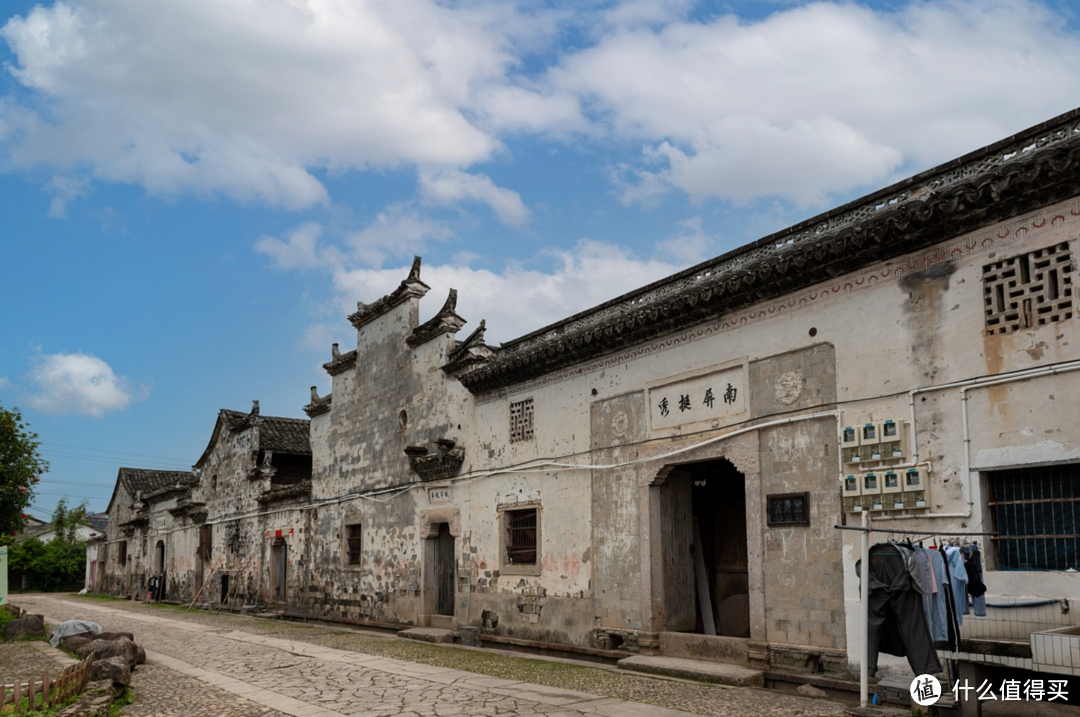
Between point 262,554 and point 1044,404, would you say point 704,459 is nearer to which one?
point 1044,404

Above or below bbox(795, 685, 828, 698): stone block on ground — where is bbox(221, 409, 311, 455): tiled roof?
above

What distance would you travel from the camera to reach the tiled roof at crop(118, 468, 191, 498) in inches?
1542

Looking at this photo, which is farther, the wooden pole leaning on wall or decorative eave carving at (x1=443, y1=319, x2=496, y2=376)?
the wooden pole leaning on wall

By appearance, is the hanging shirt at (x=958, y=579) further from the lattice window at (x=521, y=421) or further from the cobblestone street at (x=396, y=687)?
the lattice window at (x=521, y=421)

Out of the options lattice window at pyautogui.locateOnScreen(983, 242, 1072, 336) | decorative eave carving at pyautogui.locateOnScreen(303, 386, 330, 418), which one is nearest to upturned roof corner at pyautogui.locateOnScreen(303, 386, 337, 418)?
decorative eave carving at pyautogui.locateOnScreen(303, 386, 330, 418)

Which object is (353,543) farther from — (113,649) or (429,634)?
(113,649)

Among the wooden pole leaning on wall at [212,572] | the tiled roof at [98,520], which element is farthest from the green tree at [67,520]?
the wooden pole leaning on wall at [212,572]

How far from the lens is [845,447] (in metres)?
9.37

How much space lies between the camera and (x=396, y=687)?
9.89m

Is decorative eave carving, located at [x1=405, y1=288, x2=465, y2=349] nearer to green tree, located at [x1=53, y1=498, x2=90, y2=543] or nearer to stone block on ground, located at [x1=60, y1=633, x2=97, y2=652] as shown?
stone block on ground, located at [x1=60, y1=633, x2=97, y2=652]

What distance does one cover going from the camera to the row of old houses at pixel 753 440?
310 inches

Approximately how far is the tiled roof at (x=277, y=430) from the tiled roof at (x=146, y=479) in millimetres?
13159

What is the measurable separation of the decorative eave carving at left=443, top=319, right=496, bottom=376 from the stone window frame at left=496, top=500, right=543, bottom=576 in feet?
9.54

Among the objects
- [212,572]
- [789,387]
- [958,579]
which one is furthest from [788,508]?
[212,572]
